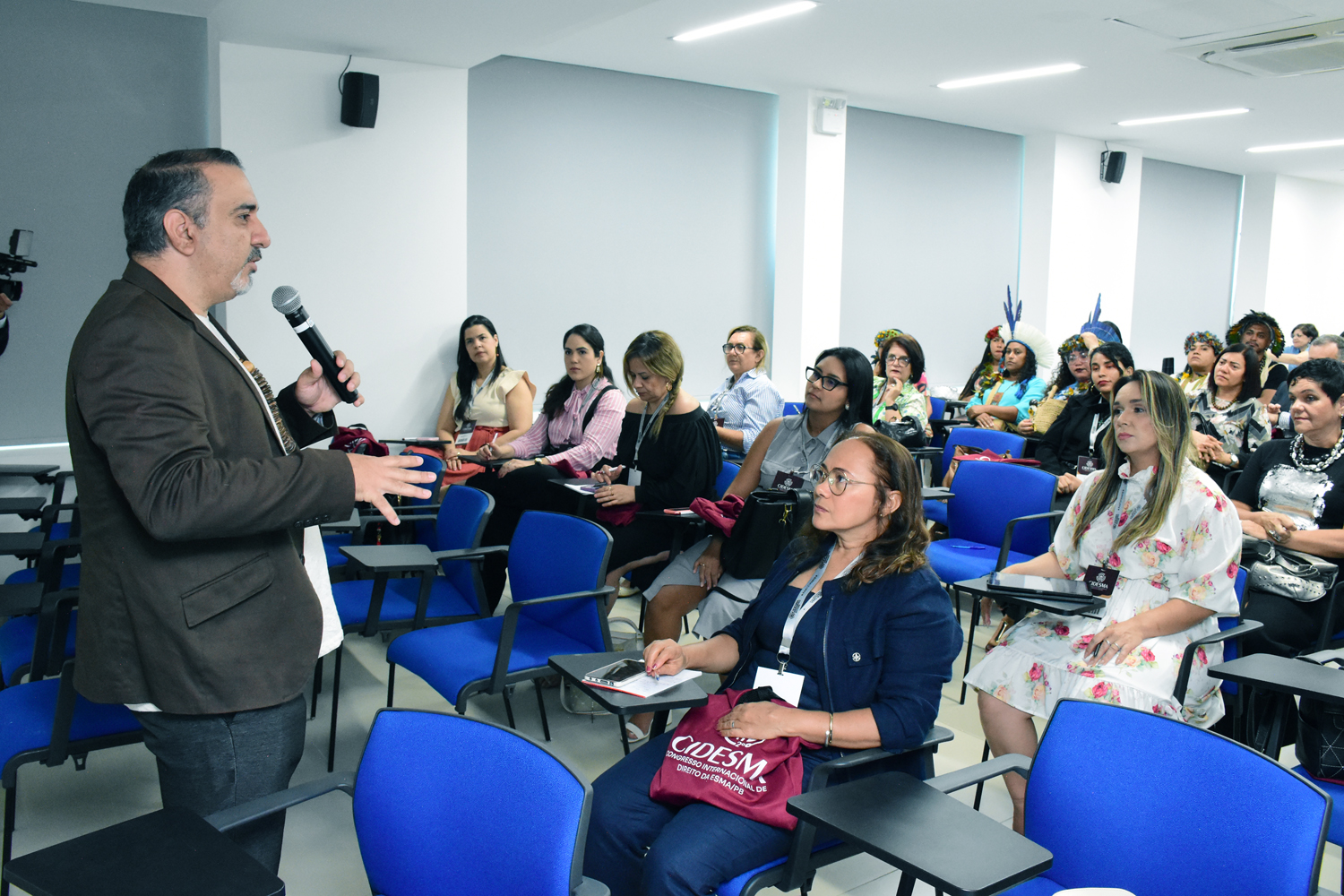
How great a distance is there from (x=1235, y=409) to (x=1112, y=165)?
16.1 ft

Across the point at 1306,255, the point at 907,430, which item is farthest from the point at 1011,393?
the point at 1306,255

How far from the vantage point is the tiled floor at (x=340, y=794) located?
2303 mm

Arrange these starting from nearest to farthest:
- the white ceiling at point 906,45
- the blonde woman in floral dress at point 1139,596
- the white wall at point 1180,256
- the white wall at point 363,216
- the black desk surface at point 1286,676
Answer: the black desk surface at point 1286,676 < the blonde woman in floral dress at point 1139,596 < the white ceiling at point 906,45 < the white wall at point 363,216 < the white wall at point 1180,256

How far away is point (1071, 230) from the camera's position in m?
8.86

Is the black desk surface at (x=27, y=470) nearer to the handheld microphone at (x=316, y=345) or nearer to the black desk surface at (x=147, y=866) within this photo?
the handheld microphone at (x=316, y=345)

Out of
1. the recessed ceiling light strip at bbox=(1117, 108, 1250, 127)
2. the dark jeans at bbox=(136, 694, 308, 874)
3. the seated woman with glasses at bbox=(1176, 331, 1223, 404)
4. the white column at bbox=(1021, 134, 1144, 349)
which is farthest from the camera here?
the white column at bbox=(1021, 134, 1144, 349)

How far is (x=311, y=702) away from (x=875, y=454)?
87.2 inches

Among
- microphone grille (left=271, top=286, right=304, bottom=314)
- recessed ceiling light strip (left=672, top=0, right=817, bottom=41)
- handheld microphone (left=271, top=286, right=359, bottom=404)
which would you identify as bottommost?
handheld microphone (left=271, top=286, right=359, bottom=404)

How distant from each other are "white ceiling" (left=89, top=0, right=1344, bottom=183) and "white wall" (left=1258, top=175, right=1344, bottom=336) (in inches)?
117

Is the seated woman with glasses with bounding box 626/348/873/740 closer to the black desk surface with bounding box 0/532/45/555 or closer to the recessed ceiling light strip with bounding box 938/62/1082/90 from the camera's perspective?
the black desk surface with bounding box 0/532/45/555

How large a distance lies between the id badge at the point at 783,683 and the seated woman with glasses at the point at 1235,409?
3.59 m

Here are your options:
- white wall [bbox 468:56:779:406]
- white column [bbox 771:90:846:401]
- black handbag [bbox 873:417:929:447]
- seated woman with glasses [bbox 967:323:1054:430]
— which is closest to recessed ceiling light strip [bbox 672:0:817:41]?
white wall [bbox 468:56:779:406]

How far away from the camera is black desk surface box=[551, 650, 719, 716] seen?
5.78 ft

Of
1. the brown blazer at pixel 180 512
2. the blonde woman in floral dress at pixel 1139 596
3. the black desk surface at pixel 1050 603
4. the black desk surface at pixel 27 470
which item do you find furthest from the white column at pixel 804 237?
the brown blazer at pixel 180 512
